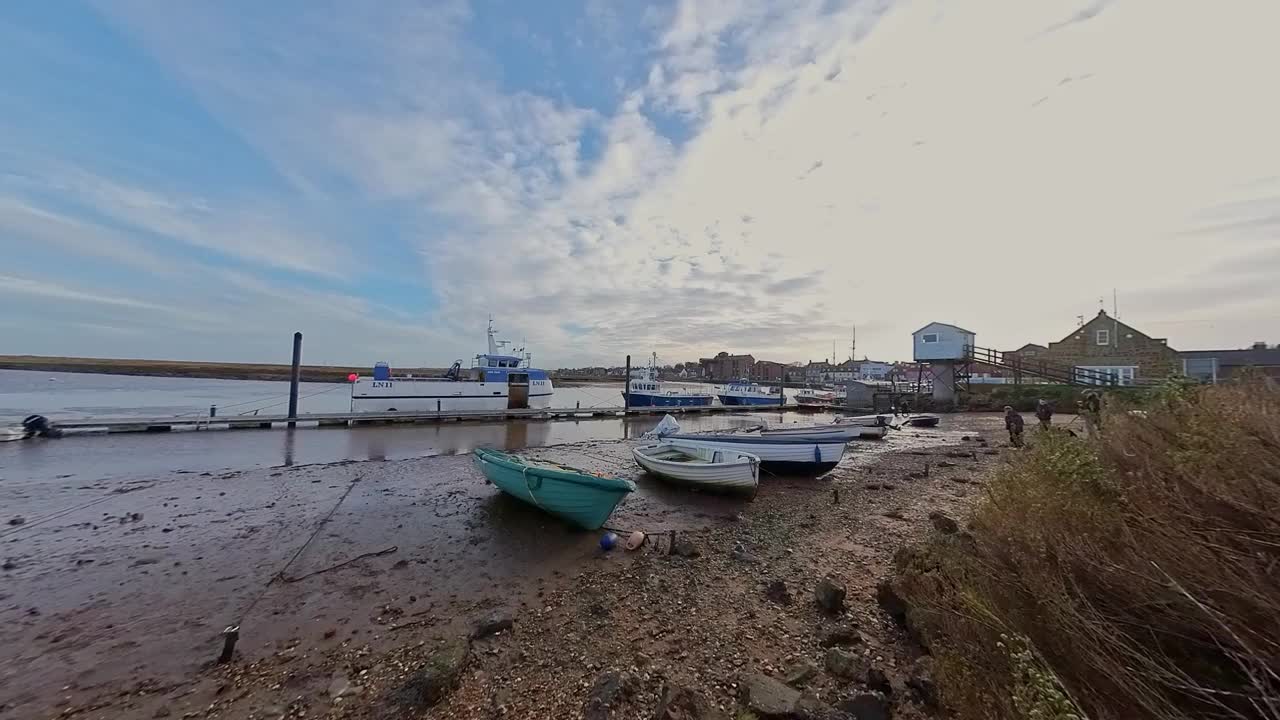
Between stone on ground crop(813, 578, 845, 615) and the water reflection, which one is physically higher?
stone on ground crop(813, 578, 845, 615)

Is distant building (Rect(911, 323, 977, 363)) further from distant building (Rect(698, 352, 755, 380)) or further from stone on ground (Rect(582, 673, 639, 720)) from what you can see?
distant building (Rect(698, 352, 755, 380))

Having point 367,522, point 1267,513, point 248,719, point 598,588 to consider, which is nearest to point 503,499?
point 367,522

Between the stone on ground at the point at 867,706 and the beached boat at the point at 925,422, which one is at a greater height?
the beached boat at the point at 925,422

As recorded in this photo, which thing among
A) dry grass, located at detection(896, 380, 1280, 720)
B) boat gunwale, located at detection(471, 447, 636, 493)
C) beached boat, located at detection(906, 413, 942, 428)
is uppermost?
dry grass, located at detection(896, 380, 1280, 720)

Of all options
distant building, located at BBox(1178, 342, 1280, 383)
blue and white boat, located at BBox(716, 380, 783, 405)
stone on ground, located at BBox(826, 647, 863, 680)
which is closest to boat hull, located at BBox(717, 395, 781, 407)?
blue and white boat, located at BBox(716, 380, 783, 405)

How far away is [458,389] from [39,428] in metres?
17.7

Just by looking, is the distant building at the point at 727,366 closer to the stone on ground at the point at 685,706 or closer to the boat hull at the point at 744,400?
the boat hull at the point at 744,400

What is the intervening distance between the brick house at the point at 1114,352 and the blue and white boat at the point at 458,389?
4304 centimetres

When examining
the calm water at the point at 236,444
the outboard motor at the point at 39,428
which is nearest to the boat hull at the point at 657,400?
the calm water at the point at 236,444

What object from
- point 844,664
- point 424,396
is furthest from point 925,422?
point 424,396

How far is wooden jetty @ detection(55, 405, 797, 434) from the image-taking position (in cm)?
2012

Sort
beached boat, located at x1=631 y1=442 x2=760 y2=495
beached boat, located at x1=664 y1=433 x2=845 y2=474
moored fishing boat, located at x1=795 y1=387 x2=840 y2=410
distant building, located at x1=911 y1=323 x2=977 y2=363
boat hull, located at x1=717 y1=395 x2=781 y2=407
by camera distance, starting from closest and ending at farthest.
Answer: beached boat, located at x1=631 y1=442 x2=760 y2=495 < beached boat, located at x1=664 y1=433 x2=845 y2=474 < distant building, located at x1=911 y1=323 x2=977 y2=363 < moored fishing boat, located at x1=795 y1=387 x2=840 y2=410 < boat hull, located at x1=717 y1=395 x2=781 y2=407

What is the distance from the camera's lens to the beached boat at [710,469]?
1084cm

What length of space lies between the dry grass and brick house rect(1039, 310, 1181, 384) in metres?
40.6
